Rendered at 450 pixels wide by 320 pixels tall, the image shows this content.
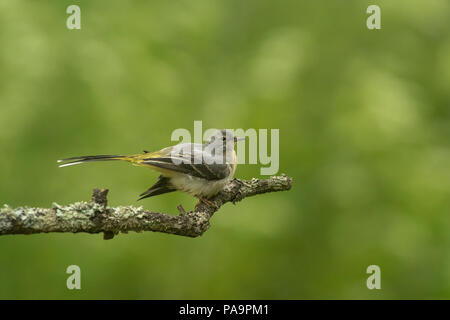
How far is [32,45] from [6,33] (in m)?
0.39

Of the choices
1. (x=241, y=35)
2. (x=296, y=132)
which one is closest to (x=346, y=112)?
(x=296, y=132)

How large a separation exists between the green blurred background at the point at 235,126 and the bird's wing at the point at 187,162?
1.25 metres

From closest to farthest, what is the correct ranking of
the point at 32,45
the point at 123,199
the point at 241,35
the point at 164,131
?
the point at 32,45 → the point at 123,199 → the point at 164,131 → the point at 241,35

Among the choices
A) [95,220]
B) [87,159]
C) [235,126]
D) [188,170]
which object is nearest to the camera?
[95,220]

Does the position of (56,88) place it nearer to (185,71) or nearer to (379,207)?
(185,71)

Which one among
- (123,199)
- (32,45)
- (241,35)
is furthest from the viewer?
(241,35)

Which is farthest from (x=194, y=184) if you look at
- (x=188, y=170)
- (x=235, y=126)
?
(x=235, y=126)

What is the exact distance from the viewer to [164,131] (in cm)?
670

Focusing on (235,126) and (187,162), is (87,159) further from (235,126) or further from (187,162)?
(235,126)

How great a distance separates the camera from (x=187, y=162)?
4.94 meters

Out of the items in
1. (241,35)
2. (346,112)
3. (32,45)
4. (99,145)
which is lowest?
(99,145)

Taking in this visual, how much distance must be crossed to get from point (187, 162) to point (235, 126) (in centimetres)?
195

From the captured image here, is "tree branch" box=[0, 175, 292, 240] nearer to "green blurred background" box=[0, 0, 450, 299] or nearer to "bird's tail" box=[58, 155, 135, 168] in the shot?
"bird's tail" box=[58, 155, 135, 168]

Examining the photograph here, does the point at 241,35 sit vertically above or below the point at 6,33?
above
